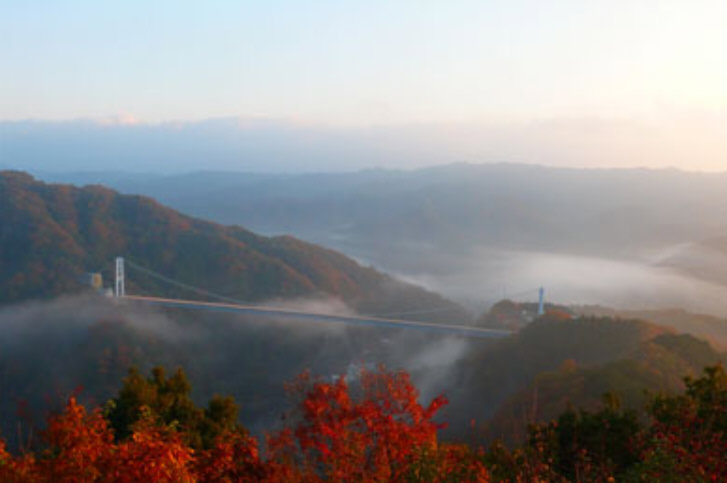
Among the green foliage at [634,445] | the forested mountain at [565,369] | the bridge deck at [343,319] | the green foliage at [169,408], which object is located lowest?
the bridge deck at [343,319]

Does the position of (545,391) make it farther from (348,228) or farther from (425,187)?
(425,187)

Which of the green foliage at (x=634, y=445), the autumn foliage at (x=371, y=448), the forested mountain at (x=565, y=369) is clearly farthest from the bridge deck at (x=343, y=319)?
the autumn foliage at (x=371, y=448)

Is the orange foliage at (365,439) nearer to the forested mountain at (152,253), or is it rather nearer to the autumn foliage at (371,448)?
the autumn foliage at (371,448)

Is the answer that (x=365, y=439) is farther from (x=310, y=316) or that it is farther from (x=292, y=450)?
(x=310, y=316)

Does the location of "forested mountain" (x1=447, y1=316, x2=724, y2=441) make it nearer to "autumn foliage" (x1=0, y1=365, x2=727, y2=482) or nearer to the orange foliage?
"autumn foliage" (x1=0, y1=365, x2=727, y2=482)

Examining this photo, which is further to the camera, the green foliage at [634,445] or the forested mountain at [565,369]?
the forested mountain at [565,369]

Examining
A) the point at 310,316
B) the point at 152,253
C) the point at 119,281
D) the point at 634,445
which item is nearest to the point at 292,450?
the point at 634,445

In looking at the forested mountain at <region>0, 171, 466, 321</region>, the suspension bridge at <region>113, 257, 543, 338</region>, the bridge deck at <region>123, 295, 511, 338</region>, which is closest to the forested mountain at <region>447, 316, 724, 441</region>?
the bridge deck at <region>123, 295, 511, 338</region>
